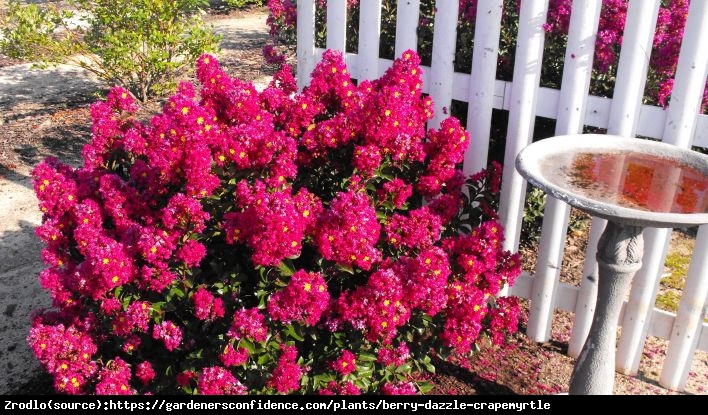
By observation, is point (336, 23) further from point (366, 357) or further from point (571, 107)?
point (366, 357)

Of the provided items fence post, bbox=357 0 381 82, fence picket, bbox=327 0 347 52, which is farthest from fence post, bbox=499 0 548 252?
fence picket, bbox=327 0 347 52

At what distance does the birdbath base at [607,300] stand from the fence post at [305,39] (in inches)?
74.8

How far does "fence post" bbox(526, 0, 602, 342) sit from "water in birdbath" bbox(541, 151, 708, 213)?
350 mm

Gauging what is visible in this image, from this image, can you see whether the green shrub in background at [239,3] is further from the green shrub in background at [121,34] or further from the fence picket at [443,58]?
the fence picket at [443,58]

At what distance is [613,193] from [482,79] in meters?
1.01

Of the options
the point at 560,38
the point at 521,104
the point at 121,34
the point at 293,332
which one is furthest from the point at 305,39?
the point at 121,34

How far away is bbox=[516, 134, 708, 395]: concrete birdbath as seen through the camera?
90.4 inches

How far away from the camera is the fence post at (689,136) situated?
9.04ft

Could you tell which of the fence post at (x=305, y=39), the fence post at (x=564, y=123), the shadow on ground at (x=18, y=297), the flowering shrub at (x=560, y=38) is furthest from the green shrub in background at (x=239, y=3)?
the fence post at (x=564, y=123)

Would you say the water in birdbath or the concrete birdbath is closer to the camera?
the concrete birdbath

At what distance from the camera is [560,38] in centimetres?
382

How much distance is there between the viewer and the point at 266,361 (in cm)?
258

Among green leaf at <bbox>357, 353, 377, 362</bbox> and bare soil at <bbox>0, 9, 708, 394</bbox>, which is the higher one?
green leaf at <bbox>357, 353, 377, 362</bbox>

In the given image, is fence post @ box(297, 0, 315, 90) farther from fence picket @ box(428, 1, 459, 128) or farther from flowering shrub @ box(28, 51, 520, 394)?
fence picket @ box(428, 1, 459, 128)
